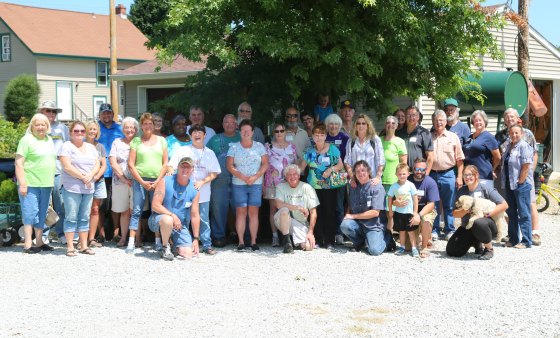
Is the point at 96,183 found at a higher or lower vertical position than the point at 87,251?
higher

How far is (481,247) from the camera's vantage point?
793 cm

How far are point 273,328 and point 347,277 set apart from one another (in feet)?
6.14

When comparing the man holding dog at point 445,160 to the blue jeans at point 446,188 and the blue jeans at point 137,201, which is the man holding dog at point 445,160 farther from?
the blue jeans at point 137,201

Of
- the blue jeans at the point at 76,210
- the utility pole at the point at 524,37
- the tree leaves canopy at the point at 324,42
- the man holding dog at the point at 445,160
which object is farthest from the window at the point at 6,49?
the man holding dog at the point at 445,160

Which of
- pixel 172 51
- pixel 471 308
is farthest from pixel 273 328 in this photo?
pixel 172 51

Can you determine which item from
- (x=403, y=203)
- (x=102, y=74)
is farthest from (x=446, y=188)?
(x=102, y=74)

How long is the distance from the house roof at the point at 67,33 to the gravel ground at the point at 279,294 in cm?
2950

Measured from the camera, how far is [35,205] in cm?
802

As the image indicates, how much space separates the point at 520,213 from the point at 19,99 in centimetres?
2631

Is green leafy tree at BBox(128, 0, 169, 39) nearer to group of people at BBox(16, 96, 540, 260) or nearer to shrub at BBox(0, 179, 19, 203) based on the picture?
shrub at BBox(0, 179, 19, 203)

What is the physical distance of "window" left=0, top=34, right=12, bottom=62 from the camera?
118 feet

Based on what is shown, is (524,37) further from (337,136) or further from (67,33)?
(67,33)

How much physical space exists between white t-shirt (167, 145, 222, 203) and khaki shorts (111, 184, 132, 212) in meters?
0.75

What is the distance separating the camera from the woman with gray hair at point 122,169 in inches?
327
